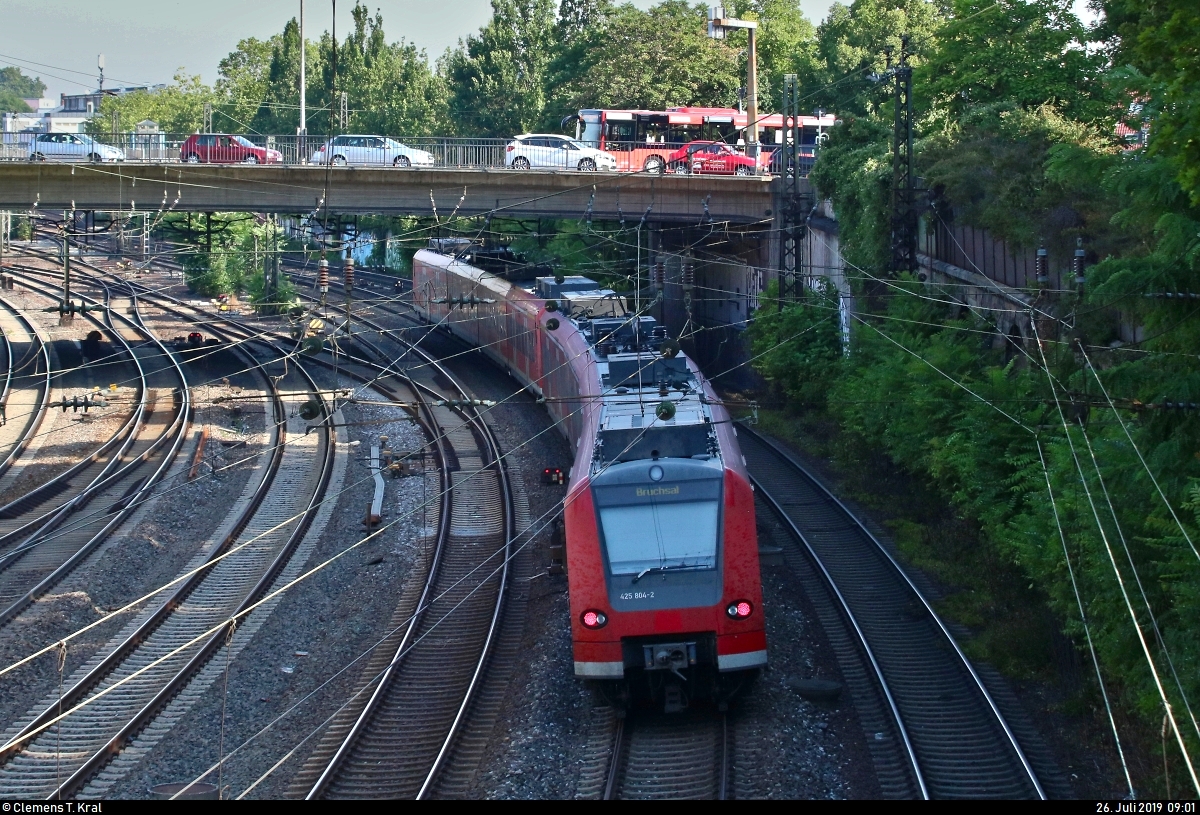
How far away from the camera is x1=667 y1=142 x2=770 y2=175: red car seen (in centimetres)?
3547

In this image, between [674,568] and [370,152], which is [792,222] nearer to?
[370,152]

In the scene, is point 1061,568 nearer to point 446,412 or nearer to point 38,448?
point 446,412

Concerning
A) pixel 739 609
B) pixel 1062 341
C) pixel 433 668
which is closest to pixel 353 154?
pixel 433 668

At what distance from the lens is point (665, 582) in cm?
1089

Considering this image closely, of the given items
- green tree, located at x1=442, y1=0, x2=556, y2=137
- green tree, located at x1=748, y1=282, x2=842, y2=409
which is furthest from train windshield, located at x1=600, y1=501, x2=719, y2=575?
green tree, located at x1=442, y1=0, x2=556, y2=137

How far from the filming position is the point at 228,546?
60.0 feet

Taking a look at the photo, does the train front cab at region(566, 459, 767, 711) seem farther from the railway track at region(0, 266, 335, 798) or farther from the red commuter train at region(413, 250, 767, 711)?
the railway track at region(0, 266, 335, 798)

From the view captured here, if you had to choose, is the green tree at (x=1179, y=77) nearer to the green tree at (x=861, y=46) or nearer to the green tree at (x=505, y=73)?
the green tree at (x=861, y=46)

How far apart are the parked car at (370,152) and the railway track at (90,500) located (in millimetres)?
6930

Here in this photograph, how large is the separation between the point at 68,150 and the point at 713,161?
17713mm

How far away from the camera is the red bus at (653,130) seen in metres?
38.5

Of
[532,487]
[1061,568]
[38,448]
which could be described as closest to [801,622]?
[1061,568]

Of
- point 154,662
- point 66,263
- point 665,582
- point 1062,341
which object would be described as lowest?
point 154,662

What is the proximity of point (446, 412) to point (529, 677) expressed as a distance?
15783 mm
